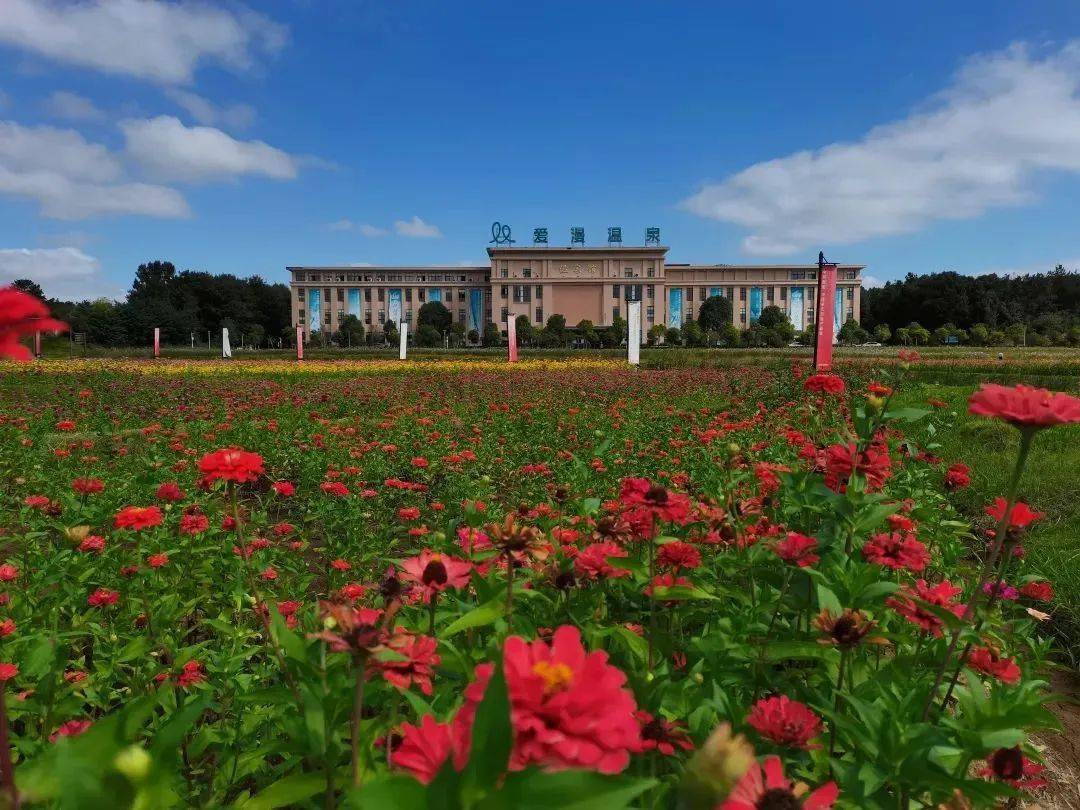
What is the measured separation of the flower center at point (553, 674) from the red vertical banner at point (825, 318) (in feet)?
26.7

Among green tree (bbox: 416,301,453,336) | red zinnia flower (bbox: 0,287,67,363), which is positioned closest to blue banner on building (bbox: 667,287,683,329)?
green tree (bbox: 416,301,453,336)

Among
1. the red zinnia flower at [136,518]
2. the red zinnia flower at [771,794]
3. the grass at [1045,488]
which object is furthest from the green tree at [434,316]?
the red zinnia flower at [771,794]

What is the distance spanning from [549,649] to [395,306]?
65.4 m

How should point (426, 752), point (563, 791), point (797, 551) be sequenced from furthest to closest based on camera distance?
point (797, 551), point (426, 752), point (563, 791)

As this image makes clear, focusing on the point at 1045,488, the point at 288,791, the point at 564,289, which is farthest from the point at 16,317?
the point at 564,289

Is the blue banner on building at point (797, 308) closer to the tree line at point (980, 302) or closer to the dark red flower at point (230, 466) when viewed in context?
the tree line at point (980, 302)

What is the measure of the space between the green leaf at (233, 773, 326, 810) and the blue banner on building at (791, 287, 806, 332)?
63.2 metres

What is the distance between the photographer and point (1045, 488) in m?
3.91

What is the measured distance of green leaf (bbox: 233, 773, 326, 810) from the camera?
726 mm

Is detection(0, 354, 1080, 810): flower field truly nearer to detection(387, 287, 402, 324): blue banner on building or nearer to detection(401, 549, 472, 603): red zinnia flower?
detection(401, 549, 472, 603): red zinnia flower

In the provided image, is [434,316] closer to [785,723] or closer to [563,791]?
[785,723]

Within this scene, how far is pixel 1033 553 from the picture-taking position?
9.92 feet

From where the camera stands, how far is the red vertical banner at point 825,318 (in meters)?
8.16

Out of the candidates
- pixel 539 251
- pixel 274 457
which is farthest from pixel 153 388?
pixel 539 251
